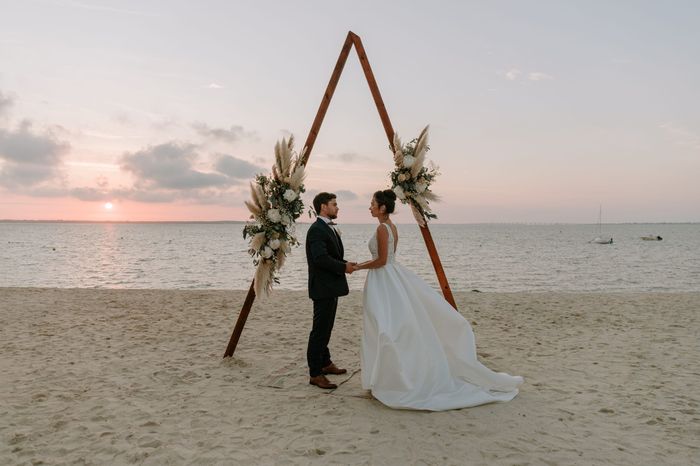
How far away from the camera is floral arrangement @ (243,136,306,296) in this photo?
657 centimetres

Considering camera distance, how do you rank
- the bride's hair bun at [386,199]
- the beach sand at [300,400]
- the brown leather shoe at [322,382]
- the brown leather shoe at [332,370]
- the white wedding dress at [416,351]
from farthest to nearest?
1. the brown leather shoe at [332,370]
2. the brown leather shoe at [322,382]
3. the bride's hair bun at [386,199]
4. the white wedding dress at [416,351]
5. the beach sand at [300,400]

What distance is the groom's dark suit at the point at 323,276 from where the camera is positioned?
568cm

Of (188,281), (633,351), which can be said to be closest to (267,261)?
(633,351)

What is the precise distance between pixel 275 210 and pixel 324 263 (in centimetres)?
131

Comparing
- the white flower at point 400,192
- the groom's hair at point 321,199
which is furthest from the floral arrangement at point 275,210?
the white flower at point 400,192

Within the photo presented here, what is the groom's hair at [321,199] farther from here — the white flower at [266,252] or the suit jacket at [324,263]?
the white flower at [266,252]

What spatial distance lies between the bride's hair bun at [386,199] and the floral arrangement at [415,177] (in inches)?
27.8

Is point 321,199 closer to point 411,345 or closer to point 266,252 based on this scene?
point 266,252

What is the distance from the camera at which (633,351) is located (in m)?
8.17

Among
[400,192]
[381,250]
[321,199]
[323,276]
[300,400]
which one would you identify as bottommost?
[300,400]

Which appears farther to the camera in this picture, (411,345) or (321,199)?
(321,199)

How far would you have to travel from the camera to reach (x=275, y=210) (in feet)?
21.4

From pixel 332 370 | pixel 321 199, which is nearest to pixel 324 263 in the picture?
pixel 321 199

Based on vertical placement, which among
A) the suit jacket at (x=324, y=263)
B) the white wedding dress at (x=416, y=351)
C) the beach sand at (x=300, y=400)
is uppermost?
the suit jacket at (x=324, y=263)
